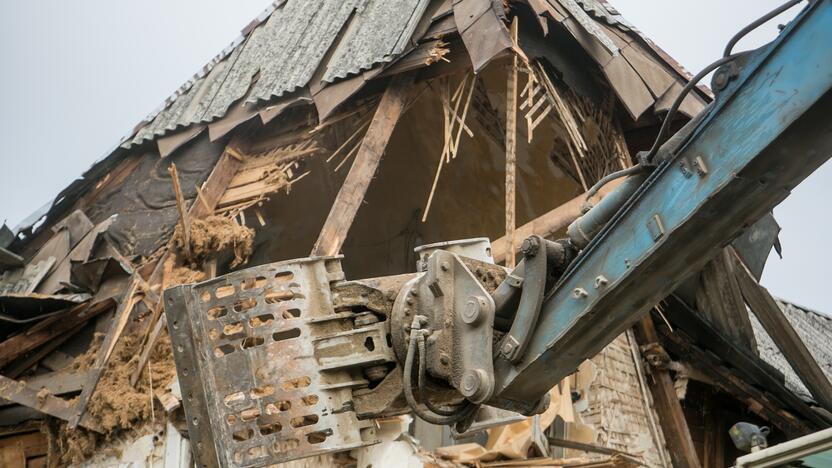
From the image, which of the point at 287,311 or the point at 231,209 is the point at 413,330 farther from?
the point at 231,209

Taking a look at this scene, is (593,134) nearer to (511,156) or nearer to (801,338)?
(511,156)

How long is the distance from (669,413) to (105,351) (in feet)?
19.1

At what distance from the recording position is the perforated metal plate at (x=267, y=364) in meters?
4.66

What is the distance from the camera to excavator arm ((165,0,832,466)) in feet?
12.1

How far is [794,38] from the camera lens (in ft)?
11.6

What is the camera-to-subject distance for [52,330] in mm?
8609

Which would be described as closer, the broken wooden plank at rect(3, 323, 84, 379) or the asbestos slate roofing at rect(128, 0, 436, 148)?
the broken wooden plank at rect(3, 323, 84, 379)

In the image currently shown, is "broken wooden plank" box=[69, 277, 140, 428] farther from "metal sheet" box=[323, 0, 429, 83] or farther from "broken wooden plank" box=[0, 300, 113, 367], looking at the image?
"metal sheet" box=[323, 0, 429, 83]

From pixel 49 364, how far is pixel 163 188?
2.05 m

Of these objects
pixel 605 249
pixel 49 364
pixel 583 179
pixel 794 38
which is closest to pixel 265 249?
pixel 49 364

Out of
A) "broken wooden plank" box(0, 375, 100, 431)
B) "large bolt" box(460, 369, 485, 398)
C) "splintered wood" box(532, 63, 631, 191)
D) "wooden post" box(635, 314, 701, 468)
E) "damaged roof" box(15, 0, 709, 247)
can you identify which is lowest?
"large bolt" box(460, 369, 485, 398)

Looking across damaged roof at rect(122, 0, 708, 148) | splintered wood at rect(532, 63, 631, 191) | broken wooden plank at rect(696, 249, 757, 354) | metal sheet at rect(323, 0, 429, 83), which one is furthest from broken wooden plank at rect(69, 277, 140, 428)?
broken wooden plank at rect(696, 249, 757, 354)

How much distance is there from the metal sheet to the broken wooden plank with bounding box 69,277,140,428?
2.68 metres

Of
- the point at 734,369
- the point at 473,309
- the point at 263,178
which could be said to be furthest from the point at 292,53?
the point at 473,309
